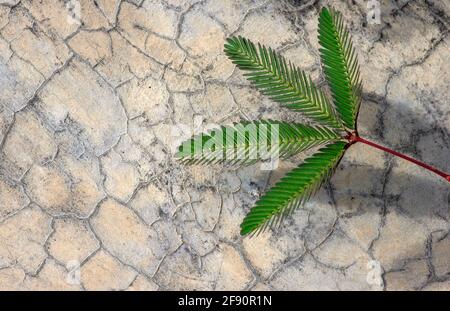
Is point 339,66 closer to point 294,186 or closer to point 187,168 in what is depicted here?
point 294,186

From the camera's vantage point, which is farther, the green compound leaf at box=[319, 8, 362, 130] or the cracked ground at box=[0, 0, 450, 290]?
the cracked ground at box=[0, 0, 450, 290]

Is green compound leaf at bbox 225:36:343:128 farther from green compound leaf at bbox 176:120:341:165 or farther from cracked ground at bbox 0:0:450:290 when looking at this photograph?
cracked ground at bbox 0:0:450:290

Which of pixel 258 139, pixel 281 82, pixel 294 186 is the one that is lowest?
pixel 294 186

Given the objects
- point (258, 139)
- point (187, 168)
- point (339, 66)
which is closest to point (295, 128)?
point (258, 139)

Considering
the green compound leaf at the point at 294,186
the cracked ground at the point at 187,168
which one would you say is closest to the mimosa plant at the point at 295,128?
the green compound leaf at the point at 294,186

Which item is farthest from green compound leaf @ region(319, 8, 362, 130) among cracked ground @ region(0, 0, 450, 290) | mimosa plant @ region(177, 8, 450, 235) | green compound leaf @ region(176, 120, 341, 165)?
cracked ground @ region(0, 0, 450, 290)

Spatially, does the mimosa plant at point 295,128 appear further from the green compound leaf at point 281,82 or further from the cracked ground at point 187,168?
the cracked ground at point 187,168

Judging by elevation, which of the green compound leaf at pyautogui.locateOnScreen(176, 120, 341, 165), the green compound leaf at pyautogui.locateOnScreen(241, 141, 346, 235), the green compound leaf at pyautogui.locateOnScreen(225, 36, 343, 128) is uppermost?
the green compound leaf at pyautogui.locateOnScreen(225, 36, 343, 128)

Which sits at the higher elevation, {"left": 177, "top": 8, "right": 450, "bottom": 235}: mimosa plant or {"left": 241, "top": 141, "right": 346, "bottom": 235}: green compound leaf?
{"left": 177, "top": 8, "right": 450, "bottom": 235}: mimosa plant

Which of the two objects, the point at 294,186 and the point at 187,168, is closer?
the point at 294,186

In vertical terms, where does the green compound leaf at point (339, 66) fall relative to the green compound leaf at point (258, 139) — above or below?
above
